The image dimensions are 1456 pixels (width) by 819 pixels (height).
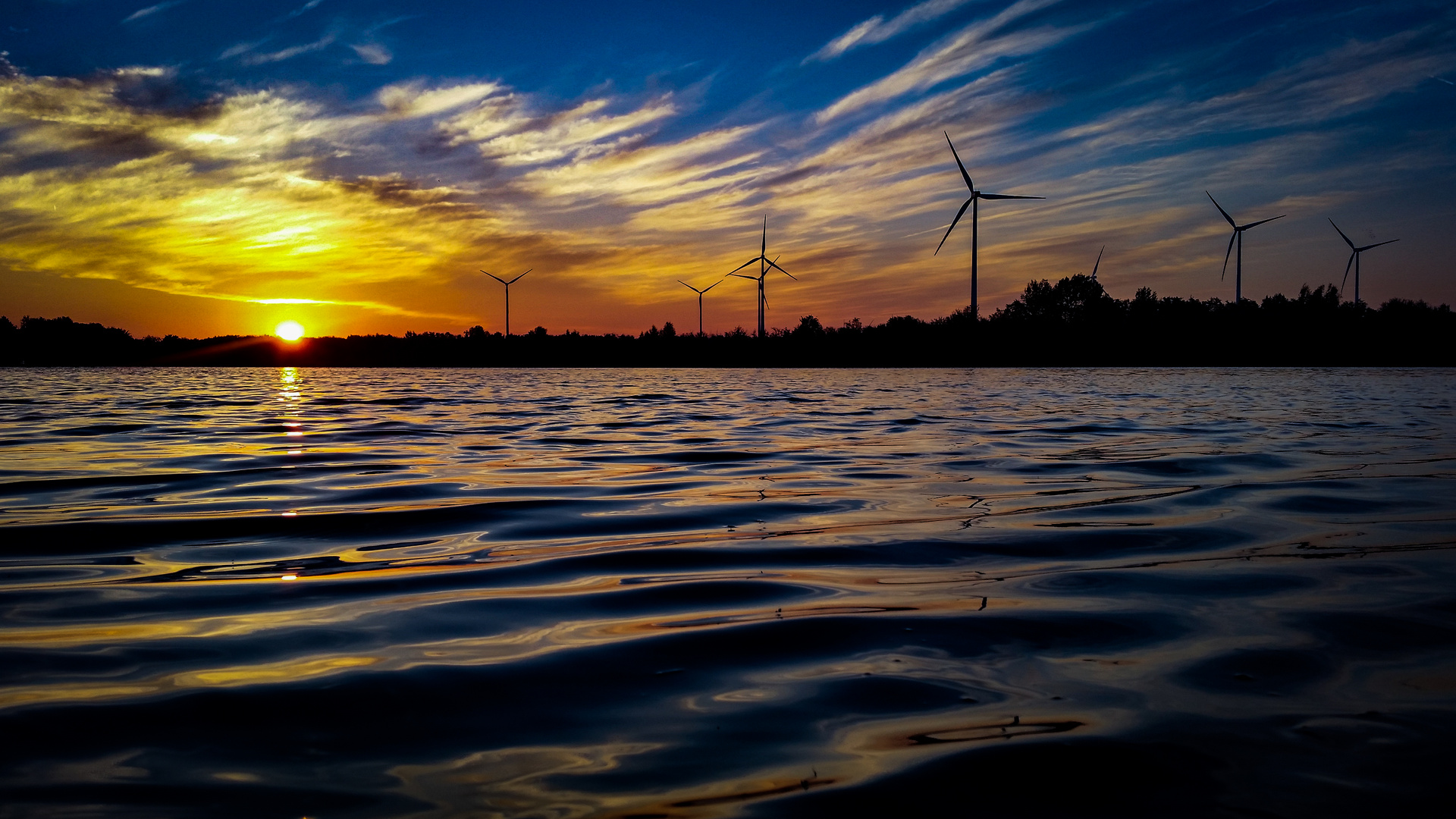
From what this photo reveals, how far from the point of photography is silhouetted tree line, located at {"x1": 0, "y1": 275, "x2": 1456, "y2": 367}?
112062 mm

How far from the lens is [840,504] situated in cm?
793

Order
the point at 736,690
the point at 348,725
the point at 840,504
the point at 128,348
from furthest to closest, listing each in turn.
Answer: the point at 128,348 < the point at 840,504 < the point at 736,690 < the point at 348,725

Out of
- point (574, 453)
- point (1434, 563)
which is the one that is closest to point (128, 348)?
point (574, 453)

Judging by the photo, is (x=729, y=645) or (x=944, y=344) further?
(x=944, y=344)

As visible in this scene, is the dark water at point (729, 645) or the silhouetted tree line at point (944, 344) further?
the silhouetted tree line at point (944, 344)

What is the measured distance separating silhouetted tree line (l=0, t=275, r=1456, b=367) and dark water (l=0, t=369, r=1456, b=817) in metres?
104

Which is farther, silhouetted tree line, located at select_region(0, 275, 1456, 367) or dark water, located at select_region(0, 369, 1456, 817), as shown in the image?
silhouetted tree line, located at select_region(0, 275, 1456, 367)

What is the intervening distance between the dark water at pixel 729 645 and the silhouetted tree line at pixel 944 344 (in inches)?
4099

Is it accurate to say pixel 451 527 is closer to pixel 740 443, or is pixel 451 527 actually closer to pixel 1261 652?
pixel 1261 652

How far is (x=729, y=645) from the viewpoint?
378 cm

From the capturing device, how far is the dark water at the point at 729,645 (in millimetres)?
2445

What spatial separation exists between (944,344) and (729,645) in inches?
4672

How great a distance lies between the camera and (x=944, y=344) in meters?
118

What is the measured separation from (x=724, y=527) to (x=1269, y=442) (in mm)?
10988
